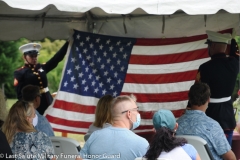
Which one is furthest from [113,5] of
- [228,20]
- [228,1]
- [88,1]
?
[228,20]

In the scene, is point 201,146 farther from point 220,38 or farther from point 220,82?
point 220,38

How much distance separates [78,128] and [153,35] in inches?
66.6

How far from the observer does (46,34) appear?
334 inches

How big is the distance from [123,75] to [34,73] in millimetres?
1403

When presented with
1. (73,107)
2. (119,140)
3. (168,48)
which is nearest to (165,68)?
(168,48)

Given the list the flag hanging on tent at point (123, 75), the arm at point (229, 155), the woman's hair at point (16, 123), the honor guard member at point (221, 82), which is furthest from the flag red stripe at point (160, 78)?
the woman's hair at point (16, 123)

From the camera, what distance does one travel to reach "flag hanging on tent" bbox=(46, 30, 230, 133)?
743 centimetres

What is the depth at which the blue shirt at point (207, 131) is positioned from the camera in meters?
4.84

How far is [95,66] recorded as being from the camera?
7.79 meters

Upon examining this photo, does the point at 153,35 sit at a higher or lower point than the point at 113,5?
lower

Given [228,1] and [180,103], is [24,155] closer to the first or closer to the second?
[228,1]

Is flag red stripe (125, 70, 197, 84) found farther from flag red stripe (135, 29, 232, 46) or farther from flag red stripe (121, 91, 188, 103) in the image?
flag red stripe (135, 29, 232, 46)

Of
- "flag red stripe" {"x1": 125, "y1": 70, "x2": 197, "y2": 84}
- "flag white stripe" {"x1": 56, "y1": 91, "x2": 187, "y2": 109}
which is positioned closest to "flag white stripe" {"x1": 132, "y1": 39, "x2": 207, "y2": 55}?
"flag red stripe" {"x1": 125, "y1": 70, "x2": 197, "y2": 84}

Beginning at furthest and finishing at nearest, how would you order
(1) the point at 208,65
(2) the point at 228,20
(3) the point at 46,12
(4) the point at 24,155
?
1. (3) the point at 46,12
2. (2) the point at 228,20
3. (1) the point at 208,65
4. (4) the point at 24,155
